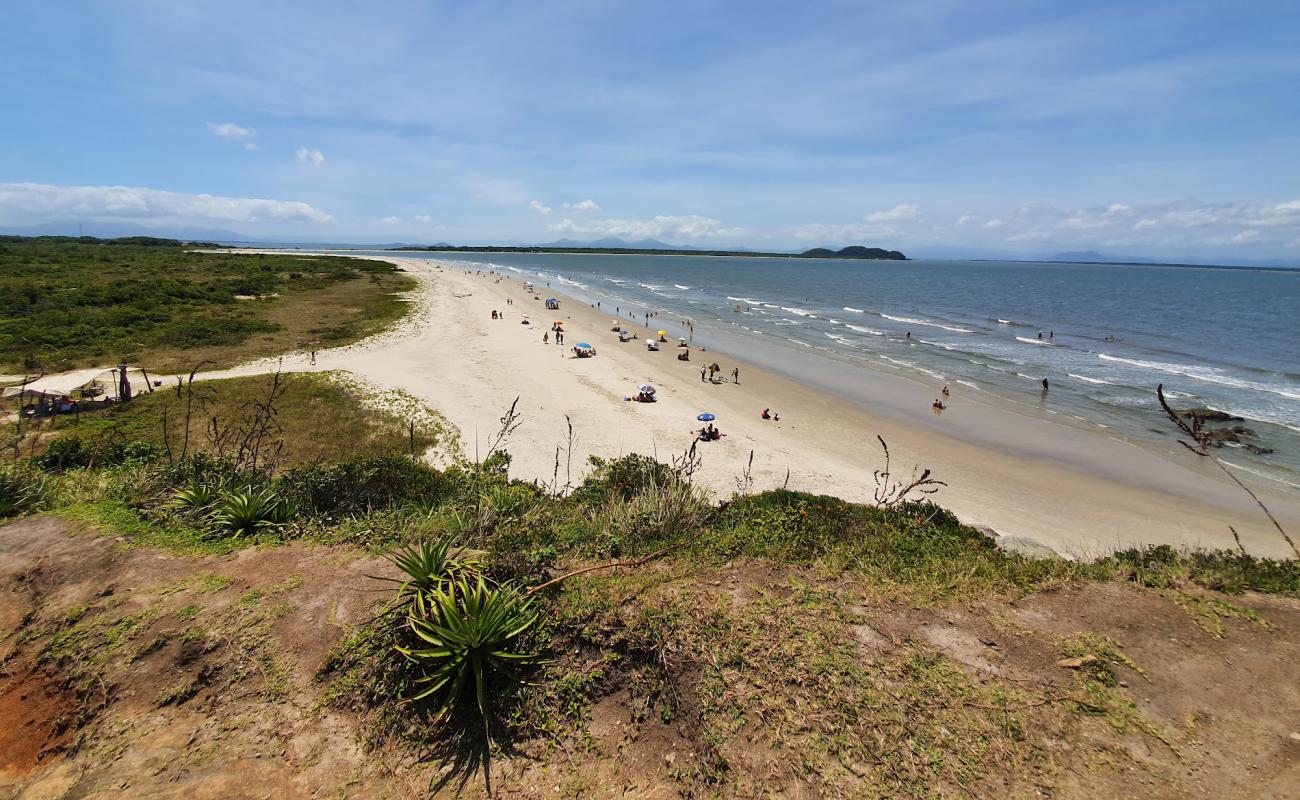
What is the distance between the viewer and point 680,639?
5273 millimetres

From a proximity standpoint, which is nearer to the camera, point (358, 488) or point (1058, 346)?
point (358, 488)

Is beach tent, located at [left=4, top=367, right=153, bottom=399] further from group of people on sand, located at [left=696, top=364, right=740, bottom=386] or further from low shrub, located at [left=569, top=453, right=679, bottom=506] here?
group of people on sand, located at [left=696, top=364, right=740, bottom=386]

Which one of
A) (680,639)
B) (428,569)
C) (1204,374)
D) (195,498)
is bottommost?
(1204,374)

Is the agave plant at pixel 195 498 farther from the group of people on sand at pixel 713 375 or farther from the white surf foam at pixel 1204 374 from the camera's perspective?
the white surf foam at pixel 1204 374

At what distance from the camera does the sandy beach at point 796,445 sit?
16.4 meters

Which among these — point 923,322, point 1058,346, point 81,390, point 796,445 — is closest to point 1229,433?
point 796,445

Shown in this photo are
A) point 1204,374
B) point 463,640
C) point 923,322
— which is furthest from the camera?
point 923,322

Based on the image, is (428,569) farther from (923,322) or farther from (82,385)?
(923,322)

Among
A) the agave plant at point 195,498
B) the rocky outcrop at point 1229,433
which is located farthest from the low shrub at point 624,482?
the rocky outcrop at point 1229,433

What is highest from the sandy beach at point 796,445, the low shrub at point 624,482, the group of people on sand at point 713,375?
the low shrub at point 624,482

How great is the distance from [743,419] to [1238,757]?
20.7 metres

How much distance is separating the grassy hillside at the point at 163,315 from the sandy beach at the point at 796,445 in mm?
5815

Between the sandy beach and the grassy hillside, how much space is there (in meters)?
5.82

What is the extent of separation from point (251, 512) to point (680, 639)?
6.62 metres
